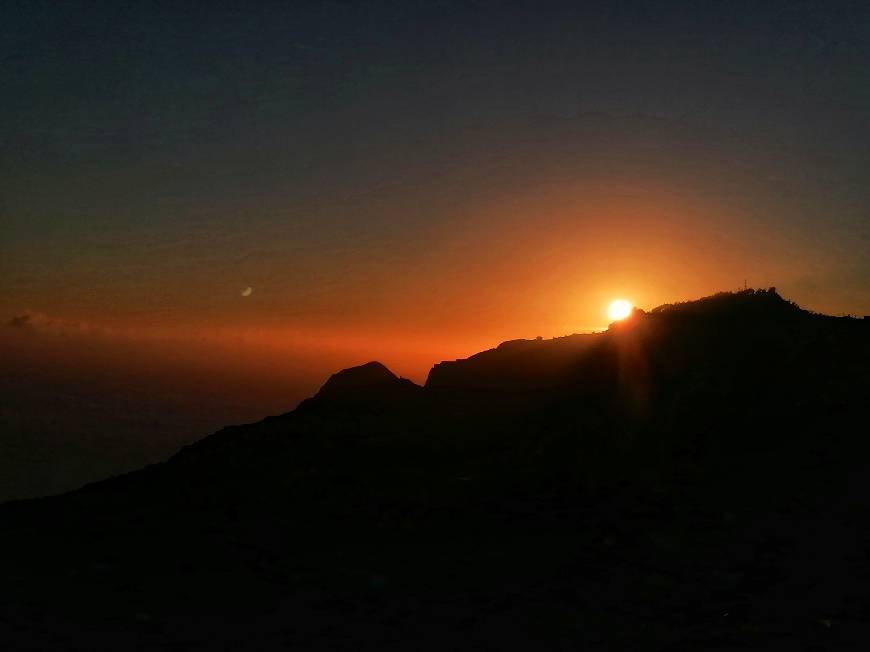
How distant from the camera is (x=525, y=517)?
17.7m

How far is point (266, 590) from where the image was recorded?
47.3 ft

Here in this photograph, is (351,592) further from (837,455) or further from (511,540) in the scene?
(837,455)

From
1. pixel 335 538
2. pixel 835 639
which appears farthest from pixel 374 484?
pixel 835 639

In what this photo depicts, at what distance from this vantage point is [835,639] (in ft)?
35.4

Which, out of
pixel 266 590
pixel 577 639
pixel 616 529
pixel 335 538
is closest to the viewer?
pixel 577 639

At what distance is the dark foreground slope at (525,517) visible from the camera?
40.8 ft

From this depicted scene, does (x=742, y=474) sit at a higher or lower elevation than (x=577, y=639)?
higher

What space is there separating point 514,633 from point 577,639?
1.15m

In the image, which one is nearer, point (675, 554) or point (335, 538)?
point (675, 554)

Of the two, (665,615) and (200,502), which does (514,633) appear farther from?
(200,502)

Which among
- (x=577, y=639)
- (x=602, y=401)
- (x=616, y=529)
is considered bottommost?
(x=577, y=639)

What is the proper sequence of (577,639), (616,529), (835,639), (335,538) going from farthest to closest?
(335,538) < (616,529) < (577,639) < (835,639)

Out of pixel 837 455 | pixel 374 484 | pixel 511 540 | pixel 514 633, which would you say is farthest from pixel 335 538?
pixel 837 455

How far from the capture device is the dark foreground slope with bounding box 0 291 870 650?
490 inches
